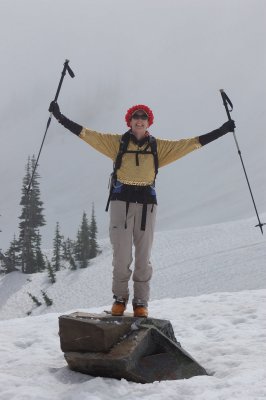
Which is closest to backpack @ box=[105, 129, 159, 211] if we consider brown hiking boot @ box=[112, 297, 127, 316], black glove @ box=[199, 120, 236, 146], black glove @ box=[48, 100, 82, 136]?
black glove @ box=[48, 100, 82, 136]

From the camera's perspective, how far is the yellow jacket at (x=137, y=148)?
691 centimetres

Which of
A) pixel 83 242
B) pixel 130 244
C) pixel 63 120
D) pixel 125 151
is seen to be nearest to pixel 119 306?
pixel 130 244

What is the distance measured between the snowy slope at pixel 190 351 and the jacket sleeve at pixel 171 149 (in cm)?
310

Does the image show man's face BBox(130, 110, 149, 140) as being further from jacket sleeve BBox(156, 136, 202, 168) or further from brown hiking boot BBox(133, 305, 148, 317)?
brown hiking boot BBox(133, 305, 148, 317)

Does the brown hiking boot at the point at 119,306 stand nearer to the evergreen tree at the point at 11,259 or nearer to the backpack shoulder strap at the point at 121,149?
the backpack shoulder strap at the point at 121,149

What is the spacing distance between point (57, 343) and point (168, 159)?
146 inches

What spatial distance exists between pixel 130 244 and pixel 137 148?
1.49 m

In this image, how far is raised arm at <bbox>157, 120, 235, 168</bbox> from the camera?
24.0ft

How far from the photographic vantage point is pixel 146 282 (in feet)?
23.4

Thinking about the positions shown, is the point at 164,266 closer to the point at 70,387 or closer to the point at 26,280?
the point at 26,280

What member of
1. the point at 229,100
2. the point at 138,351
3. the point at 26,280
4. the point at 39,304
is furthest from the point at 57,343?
the point at 26,280

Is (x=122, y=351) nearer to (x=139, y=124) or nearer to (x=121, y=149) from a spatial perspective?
(x=121, y=149)

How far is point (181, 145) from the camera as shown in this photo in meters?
7.38

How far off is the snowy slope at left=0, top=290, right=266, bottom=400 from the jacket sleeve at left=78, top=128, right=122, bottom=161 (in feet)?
10.7
